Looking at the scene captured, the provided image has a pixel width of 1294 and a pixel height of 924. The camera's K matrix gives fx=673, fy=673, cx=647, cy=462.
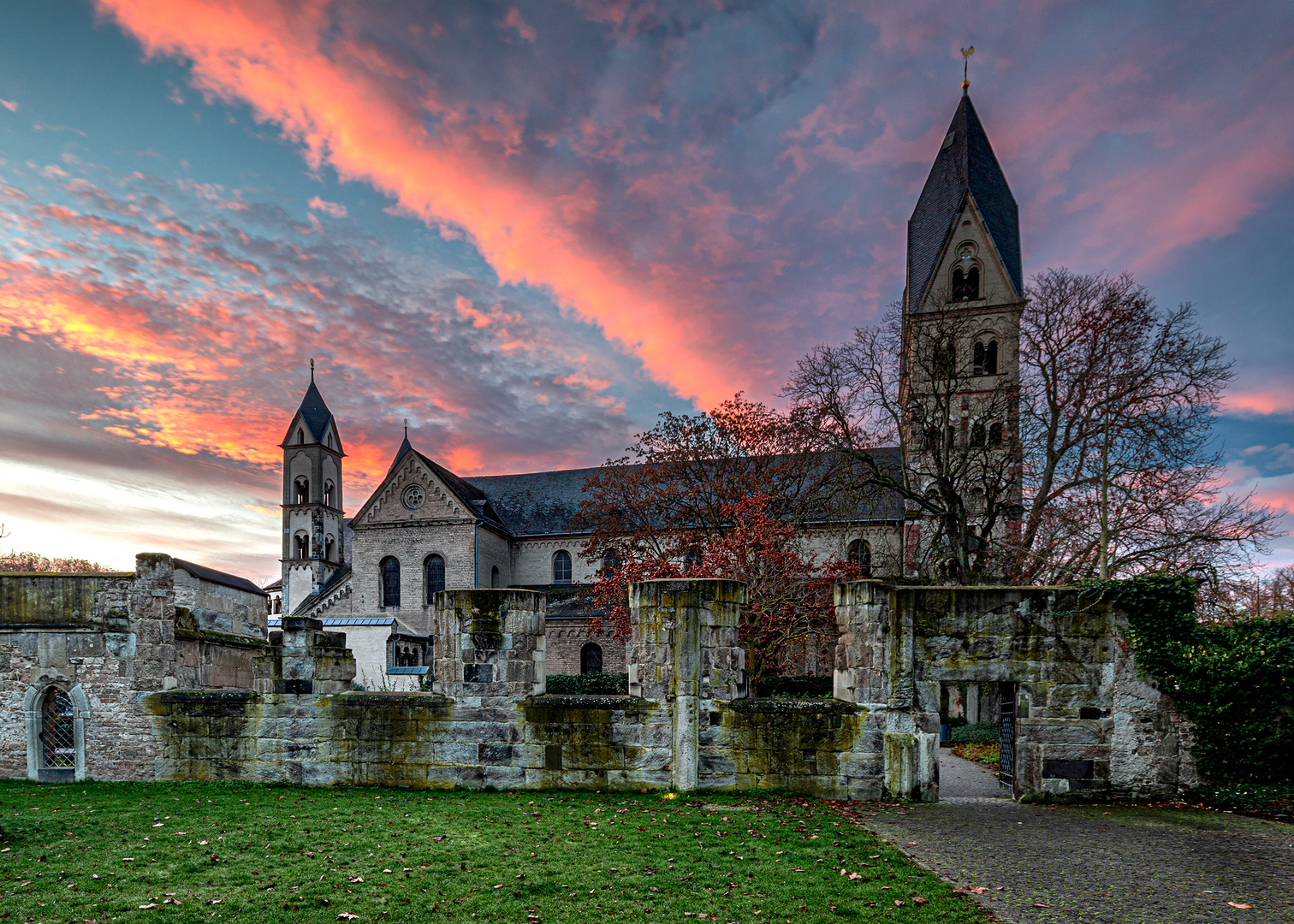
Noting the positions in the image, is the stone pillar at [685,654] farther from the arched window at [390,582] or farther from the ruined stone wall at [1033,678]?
the arched window at [390,582]

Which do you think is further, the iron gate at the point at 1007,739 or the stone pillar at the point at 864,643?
the iron gate at the point at 1007,739

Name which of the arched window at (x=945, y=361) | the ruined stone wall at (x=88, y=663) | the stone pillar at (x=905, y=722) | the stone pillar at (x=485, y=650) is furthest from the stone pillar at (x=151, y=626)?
the arched window at (x=945, y=361)

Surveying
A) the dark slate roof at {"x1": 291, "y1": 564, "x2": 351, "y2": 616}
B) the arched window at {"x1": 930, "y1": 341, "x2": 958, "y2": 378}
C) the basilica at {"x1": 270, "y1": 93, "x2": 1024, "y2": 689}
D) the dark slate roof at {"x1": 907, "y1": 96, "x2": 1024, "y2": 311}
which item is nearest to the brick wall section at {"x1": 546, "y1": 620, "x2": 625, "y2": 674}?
the basilica at {"x1": 270, "y1": 93, "x2": 1024, "y2": 689}

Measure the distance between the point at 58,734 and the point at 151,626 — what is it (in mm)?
2141

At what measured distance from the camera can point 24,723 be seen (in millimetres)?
10156

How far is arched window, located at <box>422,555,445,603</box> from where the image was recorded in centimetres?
3434

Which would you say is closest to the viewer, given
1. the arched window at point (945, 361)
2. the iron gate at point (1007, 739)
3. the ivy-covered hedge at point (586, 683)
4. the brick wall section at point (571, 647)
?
the iron gate at point (1007, 739)

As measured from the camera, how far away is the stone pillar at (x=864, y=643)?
9.31m

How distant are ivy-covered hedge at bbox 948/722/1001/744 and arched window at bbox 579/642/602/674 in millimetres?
15718

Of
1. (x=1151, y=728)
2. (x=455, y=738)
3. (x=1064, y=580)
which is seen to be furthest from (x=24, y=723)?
(x=1064, y=580)

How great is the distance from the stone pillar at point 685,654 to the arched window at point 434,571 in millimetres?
27081

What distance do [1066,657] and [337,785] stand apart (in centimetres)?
1055

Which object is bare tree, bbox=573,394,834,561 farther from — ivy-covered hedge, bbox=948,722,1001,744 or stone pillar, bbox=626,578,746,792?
stone pillar, bbox=626,578,746,792

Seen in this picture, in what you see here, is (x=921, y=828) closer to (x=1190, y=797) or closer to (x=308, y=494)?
(x=1190, y=797)
